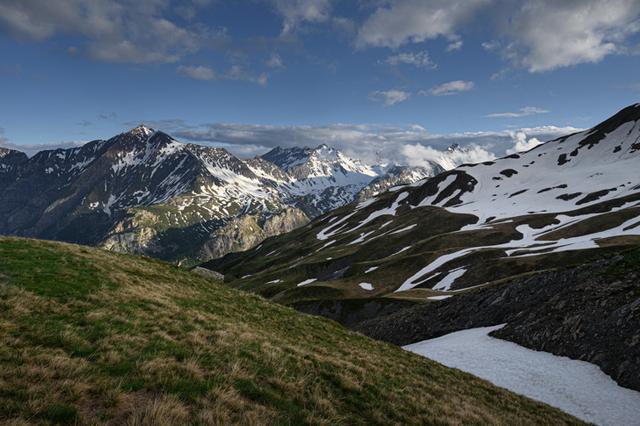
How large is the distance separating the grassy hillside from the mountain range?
14.8m

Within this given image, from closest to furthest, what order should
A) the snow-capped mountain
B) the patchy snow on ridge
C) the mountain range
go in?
the patchy snow on ridge, the mountain range, the snow-capped mountain

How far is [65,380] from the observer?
1004cm

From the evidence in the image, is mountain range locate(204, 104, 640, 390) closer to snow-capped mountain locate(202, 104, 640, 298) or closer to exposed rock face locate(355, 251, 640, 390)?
exposed rock face locate(355, 251, 640, 390)

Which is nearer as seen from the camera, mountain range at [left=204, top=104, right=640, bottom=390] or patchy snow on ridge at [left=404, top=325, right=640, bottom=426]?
patchy snow on ridge at [left=404, top=325, right=640, bottom=426]

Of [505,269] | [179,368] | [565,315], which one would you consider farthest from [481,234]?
[179,368]

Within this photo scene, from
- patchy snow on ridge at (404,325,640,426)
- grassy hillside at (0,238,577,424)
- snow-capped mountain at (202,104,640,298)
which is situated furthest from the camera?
snow-capped mountain at (202,104,640,298)

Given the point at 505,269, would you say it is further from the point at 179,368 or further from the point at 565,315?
the point at 179,368

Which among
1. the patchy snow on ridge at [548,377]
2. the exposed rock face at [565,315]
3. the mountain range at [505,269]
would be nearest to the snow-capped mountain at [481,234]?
the mountain range at [505,269]

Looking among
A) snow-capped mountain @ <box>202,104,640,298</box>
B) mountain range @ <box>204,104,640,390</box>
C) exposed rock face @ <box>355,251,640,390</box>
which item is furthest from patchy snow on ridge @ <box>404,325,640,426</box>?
snow-capped mountain @ <box>202,104,640,298</box>

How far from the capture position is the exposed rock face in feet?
90.8

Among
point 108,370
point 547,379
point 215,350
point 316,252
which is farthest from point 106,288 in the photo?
point 316,252

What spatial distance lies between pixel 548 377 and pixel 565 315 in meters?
9.14

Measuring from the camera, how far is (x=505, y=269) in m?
68.8

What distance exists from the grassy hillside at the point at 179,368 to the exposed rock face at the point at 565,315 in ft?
36.3
